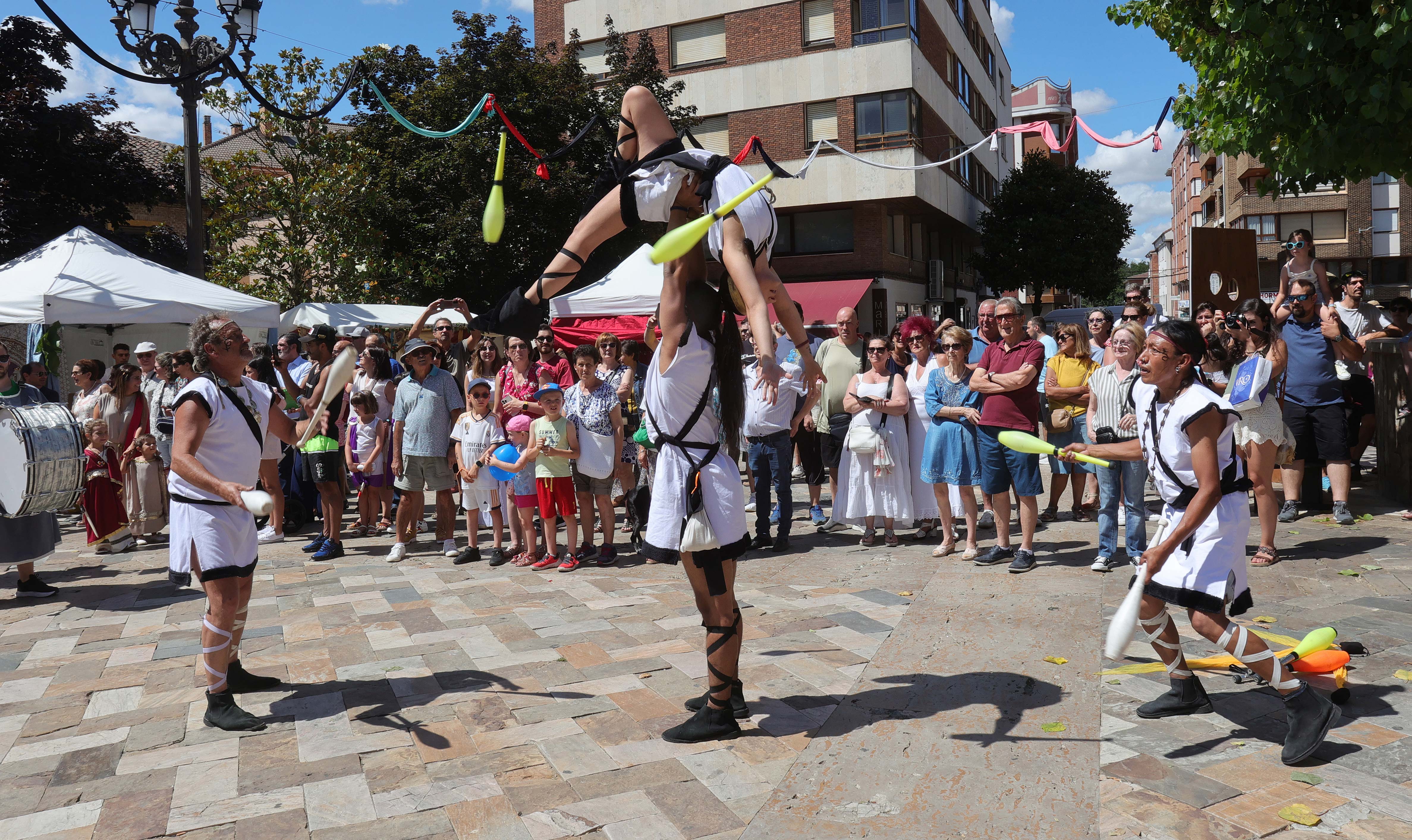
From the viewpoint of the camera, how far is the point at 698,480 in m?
4.11

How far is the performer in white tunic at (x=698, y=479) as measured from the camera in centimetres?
411

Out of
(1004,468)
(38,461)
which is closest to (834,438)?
(1004,468)

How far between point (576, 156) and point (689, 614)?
22.0 meters

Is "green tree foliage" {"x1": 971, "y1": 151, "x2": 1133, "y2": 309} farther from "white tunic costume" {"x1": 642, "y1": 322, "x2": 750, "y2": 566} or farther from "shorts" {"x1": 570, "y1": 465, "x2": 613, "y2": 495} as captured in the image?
"white tunic costume" {"x1": 642, "y1": 322, "x2": 750, "y2": 566}

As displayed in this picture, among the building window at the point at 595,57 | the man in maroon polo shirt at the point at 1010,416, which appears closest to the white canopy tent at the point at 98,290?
the man in maroon polo shirt at the point at 1010,416

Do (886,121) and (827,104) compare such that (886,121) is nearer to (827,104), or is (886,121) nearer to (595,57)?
(827,104)

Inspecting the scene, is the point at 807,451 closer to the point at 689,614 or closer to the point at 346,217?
the point at 689,614

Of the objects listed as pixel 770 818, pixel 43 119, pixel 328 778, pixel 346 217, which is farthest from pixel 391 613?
pixel 43 119

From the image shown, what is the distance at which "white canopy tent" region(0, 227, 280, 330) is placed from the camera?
11.2 m

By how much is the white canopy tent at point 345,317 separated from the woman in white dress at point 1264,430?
11.8 metres

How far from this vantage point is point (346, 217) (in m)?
21.3

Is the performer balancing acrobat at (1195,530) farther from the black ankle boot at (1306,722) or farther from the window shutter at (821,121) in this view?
the window shutter at (821,121)

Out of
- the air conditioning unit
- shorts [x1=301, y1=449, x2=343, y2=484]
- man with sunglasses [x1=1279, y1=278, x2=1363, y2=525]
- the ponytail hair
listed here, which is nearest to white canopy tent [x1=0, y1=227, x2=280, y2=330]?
shorts [x1=301, y1=449, x2=343, y2=484]

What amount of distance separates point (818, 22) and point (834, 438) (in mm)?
22087
